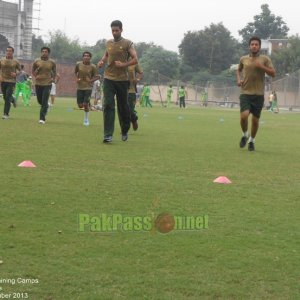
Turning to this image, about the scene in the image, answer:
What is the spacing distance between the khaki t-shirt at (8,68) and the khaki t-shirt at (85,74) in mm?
1632

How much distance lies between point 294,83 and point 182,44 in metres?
45.3

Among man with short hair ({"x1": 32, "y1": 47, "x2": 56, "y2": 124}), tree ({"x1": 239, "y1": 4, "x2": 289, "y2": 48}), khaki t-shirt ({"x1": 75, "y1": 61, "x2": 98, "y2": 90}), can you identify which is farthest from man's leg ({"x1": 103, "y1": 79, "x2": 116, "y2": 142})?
tree ({"x1": 239, "y1": 4, "x2": 289, "y2": 48})

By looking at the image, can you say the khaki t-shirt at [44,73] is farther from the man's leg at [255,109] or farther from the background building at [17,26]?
the background building at [17,26]

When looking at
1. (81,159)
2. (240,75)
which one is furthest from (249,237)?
(240,75)

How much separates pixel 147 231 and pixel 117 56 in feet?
22.3

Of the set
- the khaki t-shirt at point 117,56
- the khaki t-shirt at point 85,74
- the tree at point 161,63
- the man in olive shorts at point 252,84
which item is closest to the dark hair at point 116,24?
the khaki t-shirt at point 117,56

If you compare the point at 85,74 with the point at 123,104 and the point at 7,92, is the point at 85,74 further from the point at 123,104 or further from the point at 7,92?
the point at 123,104

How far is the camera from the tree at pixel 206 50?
9419cm

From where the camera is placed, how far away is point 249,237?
4699 millimetres

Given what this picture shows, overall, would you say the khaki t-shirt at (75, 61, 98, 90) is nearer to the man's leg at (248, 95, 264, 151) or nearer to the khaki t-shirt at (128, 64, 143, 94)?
the khaki t-shirt at (128, 64, 143, 94)

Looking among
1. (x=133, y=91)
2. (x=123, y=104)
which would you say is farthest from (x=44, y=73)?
(x=123, y=104)

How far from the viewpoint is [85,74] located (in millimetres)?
16141

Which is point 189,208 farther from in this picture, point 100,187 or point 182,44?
point 182,44

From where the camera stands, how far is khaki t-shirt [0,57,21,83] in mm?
16453
